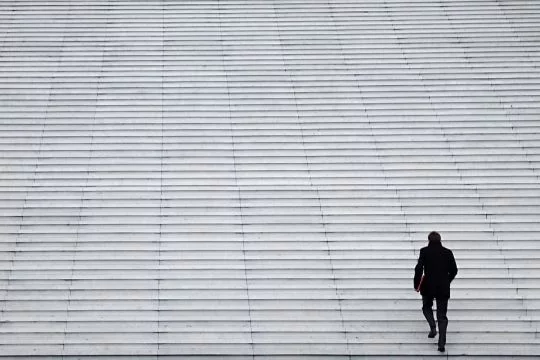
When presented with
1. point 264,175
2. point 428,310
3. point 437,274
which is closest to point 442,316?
point 428,310

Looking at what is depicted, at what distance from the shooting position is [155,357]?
788 cm

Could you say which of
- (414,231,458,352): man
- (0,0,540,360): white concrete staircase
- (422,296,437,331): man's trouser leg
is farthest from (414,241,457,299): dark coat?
(0,0,540,360): white concrete staircase

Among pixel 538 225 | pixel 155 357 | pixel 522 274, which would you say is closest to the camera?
pixel 155 357

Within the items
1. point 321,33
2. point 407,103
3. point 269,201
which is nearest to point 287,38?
point 321,33

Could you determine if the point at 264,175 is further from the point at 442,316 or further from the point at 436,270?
the point at 442,316

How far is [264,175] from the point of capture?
10.3 m

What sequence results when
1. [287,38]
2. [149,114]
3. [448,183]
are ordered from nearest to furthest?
[448,183]
[149,114]
[287,38]

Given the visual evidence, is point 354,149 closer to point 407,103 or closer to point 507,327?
point 407,103

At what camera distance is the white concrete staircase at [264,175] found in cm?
829

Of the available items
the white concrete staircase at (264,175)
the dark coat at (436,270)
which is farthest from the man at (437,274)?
the white concrete staircase at (264,175)

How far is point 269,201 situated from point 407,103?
2792 millimetres

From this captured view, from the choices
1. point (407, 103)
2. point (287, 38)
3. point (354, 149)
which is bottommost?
point (354, 149)

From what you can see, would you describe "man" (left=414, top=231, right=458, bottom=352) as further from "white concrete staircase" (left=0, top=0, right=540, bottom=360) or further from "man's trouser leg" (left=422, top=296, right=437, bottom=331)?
"white concrete staircase" (left=0, top=0, right=540, bottom=360)

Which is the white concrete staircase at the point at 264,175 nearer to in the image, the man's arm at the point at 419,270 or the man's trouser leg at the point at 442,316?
the man's trouser leg at the point at 442,316
